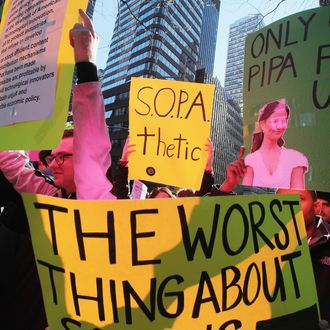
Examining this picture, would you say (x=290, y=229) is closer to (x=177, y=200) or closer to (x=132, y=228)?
(x=177, y=200)

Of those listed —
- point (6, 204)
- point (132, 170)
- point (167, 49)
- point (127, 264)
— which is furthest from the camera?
point (167, 49)

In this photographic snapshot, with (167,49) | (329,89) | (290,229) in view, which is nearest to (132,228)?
(290,229)

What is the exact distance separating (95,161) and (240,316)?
68 centimetres

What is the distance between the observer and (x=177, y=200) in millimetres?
997

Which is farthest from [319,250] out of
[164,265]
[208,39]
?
[208,39]

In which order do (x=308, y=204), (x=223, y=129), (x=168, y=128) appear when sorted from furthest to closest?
(x=223, y=129) → (x=168, y=128) → (x=308, y=204)

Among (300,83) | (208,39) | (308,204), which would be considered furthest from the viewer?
(208,39)

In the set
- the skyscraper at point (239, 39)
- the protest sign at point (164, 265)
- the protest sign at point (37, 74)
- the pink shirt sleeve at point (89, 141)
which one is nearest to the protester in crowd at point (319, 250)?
the protest sign at point (164, 265)

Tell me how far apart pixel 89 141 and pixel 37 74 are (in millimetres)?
272

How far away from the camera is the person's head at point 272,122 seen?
1.69m

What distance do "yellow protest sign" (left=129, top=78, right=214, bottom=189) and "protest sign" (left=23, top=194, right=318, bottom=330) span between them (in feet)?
5.17

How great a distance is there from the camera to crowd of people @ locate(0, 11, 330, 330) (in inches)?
47.1

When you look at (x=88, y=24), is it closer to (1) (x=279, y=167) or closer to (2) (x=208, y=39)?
(1) (x=279, y=167)

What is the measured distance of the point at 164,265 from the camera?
0.97 m
